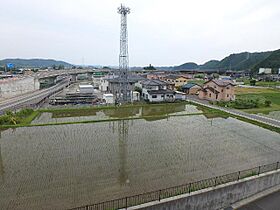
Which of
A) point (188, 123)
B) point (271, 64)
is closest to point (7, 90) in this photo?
point (188, 123)

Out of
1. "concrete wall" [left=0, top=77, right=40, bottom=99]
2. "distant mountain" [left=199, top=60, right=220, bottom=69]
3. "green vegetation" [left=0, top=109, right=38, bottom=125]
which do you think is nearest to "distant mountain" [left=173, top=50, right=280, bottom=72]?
"distant mountain" [left=199, top=60, right=220, bottom=69]

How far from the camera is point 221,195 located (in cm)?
604

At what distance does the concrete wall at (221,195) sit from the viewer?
17.8 feet

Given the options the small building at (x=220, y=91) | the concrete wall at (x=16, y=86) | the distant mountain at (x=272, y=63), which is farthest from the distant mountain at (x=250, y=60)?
the concrete wall at (x=16, y=86)

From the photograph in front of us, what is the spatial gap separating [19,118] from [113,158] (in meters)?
8.92

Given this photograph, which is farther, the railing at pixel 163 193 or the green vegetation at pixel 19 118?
the green vegetation at pixel 19 118

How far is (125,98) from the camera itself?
2219 cm

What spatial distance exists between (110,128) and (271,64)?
73.9 m

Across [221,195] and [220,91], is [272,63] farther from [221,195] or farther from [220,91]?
[221,195]

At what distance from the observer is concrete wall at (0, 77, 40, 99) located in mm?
22216

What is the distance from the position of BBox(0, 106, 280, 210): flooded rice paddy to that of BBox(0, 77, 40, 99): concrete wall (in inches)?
498

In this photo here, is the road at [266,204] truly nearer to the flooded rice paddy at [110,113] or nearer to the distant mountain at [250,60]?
the flooded rice paddy at [110,113]

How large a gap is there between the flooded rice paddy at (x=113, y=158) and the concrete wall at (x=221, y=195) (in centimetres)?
114

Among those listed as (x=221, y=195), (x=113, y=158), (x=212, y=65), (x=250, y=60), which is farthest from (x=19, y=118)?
(x=212, y=65)
